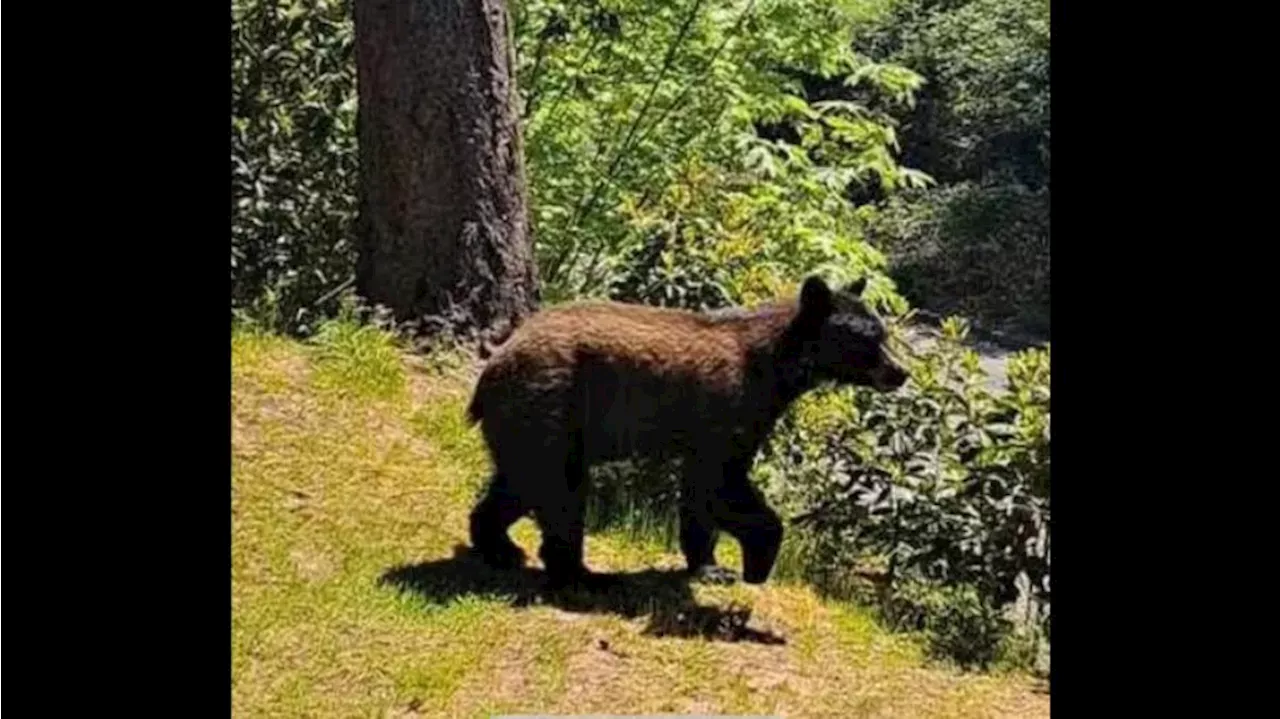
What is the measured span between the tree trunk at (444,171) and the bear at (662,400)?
15 centimetres

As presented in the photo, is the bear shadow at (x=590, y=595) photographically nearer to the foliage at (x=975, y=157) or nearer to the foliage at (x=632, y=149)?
the foliage at (x=632, y=149)

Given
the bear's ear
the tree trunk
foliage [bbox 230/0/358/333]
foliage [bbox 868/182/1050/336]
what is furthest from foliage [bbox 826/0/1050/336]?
foliage [bbox 230/0/358/333]

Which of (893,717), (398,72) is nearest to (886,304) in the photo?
(893,717)

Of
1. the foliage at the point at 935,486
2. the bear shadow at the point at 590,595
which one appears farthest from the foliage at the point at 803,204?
the bear shadow at the point at 590,595

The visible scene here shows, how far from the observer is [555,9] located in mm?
3160

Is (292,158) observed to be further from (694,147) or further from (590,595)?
(590,595)

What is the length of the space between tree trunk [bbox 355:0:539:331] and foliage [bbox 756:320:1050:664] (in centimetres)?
52

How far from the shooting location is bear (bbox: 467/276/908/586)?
2898mm

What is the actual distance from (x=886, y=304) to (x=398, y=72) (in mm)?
Result: 826

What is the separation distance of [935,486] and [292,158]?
1130 mm

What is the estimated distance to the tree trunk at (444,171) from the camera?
304cm

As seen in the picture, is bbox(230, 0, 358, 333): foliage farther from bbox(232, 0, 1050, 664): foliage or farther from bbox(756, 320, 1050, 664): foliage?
bbox(756, 320, 1050, 664): foliage
